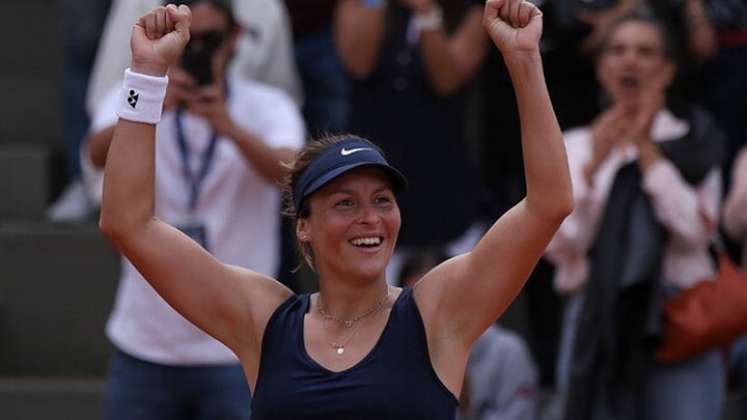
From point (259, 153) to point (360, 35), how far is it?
4.44 ft

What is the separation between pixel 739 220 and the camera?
24.0 ft

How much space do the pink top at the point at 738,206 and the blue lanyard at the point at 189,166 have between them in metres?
1.99

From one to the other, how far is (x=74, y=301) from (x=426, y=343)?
3.82m

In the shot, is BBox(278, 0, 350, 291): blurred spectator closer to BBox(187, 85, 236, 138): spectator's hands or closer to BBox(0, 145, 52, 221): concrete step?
BBox(0, 145, 52, 221): concrete step

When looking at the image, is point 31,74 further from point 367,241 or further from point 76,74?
point 367,241

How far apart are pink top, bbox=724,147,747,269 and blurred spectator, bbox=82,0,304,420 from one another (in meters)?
1.71

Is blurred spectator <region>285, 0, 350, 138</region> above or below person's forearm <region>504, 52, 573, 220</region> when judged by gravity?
below

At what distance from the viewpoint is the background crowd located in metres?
6.44

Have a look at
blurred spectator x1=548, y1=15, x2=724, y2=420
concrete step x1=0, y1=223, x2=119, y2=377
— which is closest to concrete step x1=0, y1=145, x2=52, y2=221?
concrete step x1=0, y1=223, x2=119, y2=377

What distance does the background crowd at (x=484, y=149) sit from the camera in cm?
644

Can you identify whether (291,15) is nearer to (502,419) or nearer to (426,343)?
(502,419)

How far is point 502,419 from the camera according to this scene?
734cm

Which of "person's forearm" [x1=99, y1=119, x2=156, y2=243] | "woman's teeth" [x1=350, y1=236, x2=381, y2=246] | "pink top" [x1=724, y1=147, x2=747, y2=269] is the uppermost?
"person's forearm" [x1=99, y1=119, x2=156, y2=243]

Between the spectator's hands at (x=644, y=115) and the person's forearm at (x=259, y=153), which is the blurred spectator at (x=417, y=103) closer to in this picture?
the spectator's hands at (x=644, y=115)
